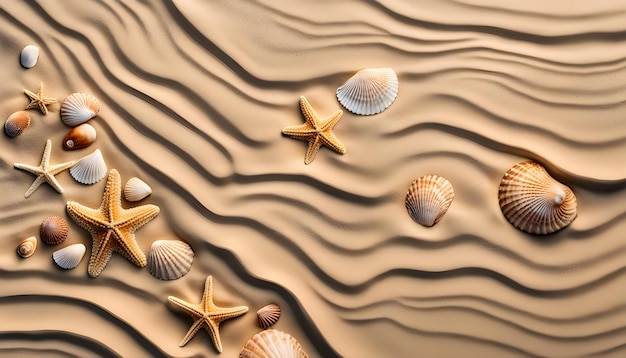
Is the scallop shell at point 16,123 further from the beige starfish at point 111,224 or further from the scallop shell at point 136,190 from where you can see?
the scallop shell at point 136,190

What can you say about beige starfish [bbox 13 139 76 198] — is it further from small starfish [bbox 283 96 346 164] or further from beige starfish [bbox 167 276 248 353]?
small starfish [bbox 283 96 346 164]

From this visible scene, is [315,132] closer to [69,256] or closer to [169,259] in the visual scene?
[169,259]

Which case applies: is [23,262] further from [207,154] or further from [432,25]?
[432,25]

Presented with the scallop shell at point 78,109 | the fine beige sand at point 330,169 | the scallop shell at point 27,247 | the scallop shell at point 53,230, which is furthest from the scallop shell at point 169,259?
the scallop shell at point 78,109

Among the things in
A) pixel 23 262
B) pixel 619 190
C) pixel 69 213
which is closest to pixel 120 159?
pixel 69 213

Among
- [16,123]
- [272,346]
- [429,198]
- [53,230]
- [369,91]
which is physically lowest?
[272,346]

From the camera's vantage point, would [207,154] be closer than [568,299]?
No

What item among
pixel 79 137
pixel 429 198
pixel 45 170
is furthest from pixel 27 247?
pixel 429 198
